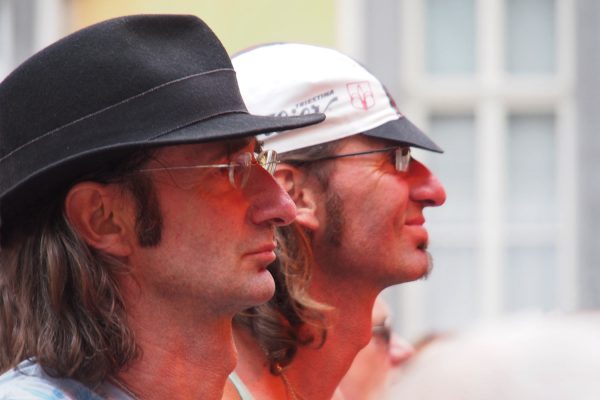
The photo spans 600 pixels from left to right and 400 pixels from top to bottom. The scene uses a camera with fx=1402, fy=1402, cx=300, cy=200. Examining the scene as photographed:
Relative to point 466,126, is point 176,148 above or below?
above

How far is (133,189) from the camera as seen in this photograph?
7.18ft

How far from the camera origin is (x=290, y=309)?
2896 millimetres

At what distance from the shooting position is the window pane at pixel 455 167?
742cm

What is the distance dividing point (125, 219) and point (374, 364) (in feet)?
6.15

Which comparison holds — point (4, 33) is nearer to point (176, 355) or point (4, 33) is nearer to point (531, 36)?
point (531, 36)

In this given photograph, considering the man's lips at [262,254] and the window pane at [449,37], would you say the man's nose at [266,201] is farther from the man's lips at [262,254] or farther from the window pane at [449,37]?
the window pane at [449,37]

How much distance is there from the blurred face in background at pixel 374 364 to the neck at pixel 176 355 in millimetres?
1530

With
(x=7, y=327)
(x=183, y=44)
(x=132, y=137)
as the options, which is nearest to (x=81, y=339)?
(x=7, y=327)

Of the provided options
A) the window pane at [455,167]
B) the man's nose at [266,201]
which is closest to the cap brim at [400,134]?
the man's nose at [266,201]

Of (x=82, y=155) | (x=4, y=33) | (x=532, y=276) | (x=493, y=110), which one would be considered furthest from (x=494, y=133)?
(x=82, y=155)

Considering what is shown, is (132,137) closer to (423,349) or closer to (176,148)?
(176,148)

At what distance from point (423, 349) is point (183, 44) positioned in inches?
Result: 33.0

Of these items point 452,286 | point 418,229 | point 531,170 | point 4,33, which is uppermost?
point 418,229

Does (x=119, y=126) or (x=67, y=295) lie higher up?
(x=119, y=126)
